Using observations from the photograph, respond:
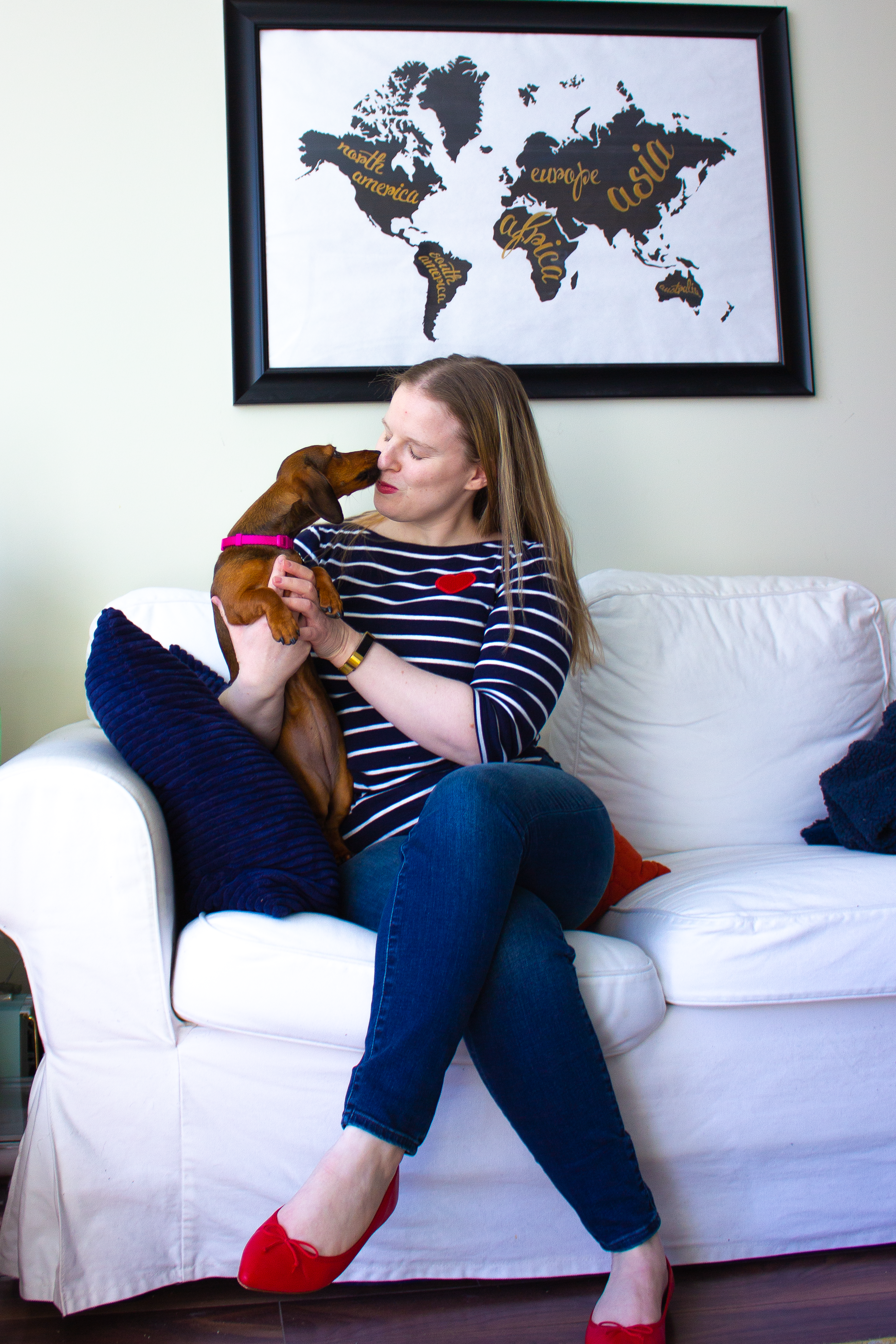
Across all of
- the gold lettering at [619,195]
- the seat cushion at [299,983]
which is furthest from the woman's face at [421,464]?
the gold lettering at [619,195]

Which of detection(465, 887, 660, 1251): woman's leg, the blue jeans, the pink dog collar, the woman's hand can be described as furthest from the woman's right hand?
detection(465, 887, 660, 1251): woman's leg

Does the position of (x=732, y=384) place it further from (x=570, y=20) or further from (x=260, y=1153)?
(x=260, y=1153)

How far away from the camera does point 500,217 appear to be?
1.96m

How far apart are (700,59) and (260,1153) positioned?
2.25 meters

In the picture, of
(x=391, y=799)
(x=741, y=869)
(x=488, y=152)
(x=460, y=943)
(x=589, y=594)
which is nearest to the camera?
(x=460, y=943)

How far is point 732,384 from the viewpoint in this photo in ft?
6.74

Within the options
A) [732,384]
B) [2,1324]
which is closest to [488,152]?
[732,384]

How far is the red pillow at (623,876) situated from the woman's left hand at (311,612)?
18.7 inches

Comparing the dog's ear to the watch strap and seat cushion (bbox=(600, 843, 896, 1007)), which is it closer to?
the watch strap

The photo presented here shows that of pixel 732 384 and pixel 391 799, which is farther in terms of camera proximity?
pixel 732 384

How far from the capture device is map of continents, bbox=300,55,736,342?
6.32ft

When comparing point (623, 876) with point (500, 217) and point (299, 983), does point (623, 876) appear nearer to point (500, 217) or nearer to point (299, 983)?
point (299, 983)

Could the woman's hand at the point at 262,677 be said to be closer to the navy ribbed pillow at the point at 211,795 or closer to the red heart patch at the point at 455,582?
the navy ribbed pillow at the point at 211,795

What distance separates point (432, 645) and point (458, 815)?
376 millimetres
